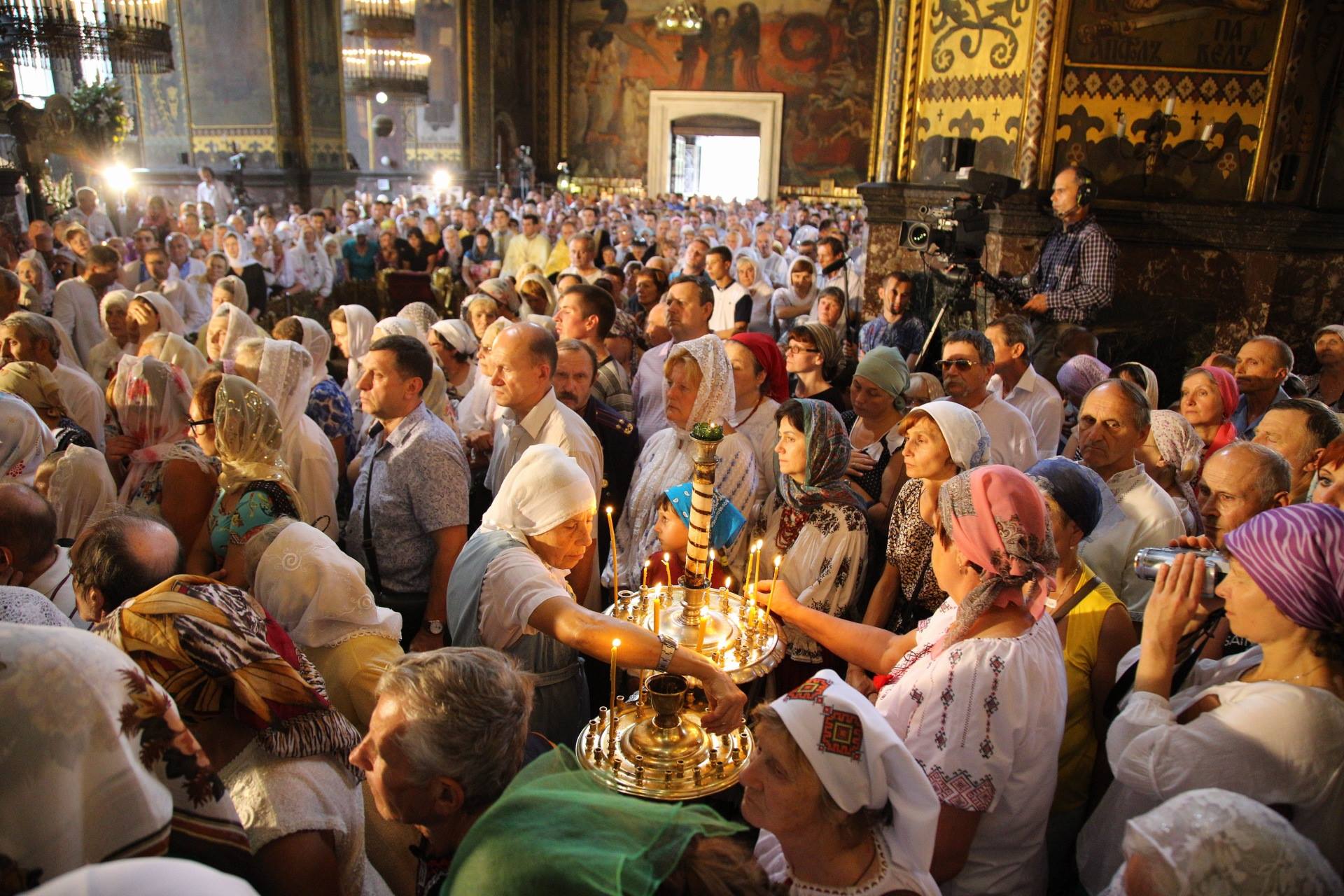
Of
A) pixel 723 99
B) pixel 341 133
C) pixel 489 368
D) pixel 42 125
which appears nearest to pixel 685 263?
pixel 489 368

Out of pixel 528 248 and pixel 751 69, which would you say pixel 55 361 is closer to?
pixel 528 248

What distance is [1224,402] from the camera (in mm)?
3965

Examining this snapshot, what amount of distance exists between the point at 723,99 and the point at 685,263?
60.4 ft

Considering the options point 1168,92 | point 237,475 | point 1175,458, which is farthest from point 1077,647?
point 1168,92

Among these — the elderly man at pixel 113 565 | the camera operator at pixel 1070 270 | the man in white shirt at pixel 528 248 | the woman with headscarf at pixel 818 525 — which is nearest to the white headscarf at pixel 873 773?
the woman with headscarf at pixel 818 525

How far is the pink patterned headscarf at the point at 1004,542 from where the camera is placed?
74.9 inches

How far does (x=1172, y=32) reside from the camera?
22.0 ft

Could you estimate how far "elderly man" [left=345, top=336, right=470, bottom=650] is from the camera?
3.17m

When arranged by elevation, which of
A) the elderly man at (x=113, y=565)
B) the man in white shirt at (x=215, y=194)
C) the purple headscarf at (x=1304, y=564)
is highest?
the man in white shirt at (x=215, y=194)

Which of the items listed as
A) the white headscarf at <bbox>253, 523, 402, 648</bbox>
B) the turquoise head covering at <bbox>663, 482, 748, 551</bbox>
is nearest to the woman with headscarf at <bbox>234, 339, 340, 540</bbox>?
the white headscarf at <bbox>253, 523, 402, 648</bbox>

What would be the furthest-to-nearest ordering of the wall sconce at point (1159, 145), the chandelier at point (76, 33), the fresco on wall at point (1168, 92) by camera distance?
1. the chandelier at point (76, 33)
2. the wall sconce at point (1159, 145)
3. the fresco on wall at point (1168, 92)

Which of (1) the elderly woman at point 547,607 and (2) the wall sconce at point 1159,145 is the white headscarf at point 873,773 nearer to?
(1) the elderly woman at point 547,607

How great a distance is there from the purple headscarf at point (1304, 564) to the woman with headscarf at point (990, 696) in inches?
15.6

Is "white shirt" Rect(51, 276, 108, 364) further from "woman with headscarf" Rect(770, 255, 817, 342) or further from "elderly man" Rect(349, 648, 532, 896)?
"elderly man" Rect(349, 648, 532, 896)
